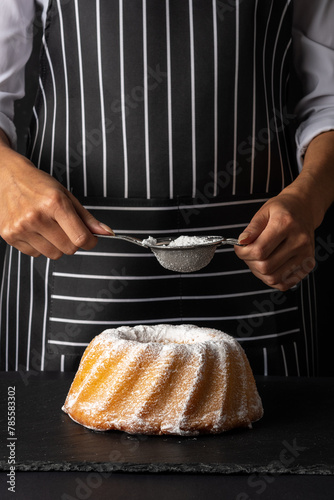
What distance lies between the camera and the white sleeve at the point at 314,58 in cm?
175

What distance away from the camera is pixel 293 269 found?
148cm

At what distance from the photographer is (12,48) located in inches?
67.3

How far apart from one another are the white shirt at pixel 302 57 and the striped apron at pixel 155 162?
8cm

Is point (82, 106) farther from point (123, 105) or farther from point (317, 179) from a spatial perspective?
point (317, 179)

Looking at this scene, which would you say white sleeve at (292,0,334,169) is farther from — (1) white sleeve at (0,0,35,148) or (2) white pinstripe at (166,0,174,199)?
(1) white sleeve at (0,0,35,148)

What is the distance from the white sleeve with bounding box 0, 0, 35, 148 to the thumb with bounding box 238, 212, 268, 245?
2.19ft

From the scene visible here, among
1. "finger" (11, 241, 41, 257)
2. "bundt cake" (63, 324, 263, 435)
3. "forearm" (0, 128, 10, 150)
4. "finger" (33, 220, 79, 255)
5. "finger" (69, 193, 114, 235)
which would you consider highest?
"forearm" (0, 128, 10, 150)

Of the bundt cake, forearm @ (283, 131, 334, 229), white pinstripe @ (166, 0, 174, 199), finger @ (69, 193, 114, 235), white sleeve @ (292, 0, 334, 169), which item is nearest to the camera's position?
the bundt cake

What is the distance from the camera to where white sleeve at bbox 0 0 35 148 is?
1679mm

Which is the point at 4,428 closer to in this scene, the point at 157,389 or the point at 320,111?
the point at 157,389

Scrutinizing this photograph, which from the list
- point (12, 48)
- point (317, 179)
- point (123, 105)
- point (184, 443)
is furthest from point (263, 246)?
point (12, 48)

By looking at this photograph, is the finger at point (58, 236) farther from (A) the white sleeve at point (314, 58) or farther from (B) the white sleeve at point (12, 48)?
(A) the white sleeve at point (314, 58)

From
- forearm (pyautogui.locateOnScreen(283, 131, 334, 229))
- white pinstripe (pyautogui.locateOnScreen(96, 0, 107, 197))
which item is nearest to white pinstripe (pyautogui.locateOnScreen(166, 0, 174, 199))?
white pinstripe (pyautogui.locateOnScreen(96, 0, 107, 197))

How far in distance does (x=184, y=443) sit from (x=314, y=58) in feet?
3.48
